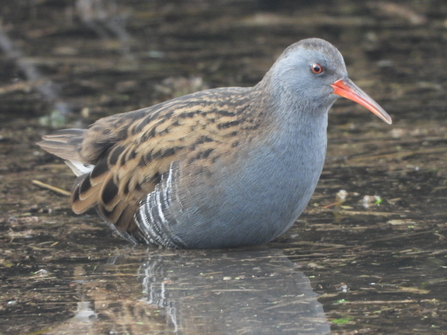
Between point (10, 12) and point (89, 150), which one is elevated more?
point (10, 12)

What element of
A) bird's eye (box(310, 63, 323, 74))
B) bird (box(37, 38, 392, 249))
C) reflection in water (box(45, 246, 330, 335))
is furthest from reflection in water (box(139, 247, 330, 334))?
bird's eye (box(310, 63, 323, 74))

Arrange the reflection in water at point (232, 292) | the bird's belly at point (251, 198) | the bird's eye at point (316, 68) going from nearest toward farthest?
1. the reflection in water at point (232, 292)
2. the bird's belly at point (251, 198)
3. the bird's eye at point (316, 68)

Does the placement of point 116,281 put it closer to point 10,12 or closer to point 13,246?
point 13,246

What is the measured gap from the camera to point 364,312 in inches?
179

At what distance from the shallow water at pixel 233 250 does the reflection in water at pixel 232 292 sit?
0.01 meters

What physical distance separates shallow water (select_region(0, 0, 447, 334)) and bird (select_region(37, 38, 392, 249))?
0.76ft

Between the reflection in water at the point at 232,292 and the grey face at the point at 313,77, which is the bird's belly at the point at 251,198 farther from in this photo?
the grey face at the point at 313,77

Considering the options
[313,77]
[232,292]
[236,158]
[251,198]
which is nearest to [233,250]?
[251,198]

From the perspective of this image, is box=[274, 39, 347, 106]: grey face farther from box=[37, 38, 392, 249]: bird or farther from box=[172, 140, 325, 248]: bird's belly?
box=[172, 140, 325, 248]: bird's belly

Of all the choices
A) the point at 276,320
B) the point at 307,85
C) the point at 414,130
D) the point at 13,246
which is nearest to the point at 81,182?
the point at 13,246

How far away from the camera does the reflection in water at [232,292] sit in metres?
4.45

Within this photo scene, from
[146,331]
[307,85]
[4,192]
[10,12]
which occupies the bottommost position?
[146,331]

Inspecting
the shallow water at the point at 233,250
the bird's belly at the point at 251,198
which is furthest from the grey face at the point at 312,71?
the shallow water at the point at 233,250

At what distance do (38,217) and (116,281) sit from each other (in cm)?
149
